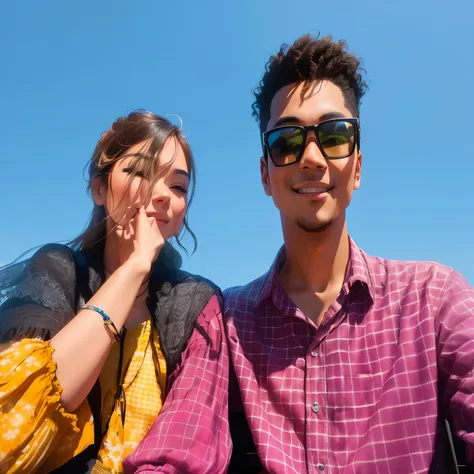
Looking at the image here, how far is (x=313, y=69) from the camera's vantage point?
294 centimetres

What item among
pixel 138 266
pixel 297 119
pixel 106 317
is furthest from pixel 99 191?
pixel 297 119

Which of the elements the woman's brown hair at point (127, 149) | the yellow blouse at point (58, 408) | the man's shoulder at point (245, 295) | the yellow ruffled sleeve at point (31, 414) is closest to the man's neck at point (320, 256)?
the man's shoulder at point (245, 295)

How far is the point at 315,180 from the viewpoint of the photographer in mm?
2582

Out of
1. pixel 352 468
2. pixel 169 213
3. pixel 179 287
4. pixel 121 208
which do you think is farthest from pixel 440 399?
pixel 121 208

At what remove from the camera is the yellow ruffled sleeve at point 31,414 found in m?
1.67

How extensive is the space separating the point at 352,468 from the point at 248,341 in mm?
907

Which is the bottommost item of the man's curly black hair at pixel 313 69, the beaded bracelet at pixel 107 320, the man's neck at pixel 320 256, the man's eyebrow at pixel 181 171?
the beaded bracelet at pixel 107 320

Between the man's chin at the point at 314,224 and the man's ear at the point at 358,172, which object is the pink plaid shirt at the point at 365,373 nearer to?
the man's chin at the point at 314,224

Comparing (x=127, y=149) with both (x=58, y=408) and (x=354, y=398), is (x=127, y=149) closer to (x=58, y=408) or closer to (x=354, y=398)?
(x=58, y=408)

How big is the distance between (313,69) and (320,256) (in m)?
1.33

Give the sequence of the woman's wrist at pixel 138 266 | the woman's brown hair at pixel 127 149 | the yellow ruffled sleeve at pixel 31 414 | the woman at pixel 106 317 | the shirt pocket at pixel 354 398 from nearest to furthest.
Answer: the yellow ruffled sleeve at pixel 31 414, the woman at pixel 106 317, the shirt pocket at pixel 354 398, the woman's wrist at pixel 138 266, the woman's brown hair at pixel 127 149

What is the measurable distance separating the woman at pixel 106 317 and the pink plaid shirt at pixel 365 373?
528mm

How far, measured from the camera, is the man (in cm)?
210

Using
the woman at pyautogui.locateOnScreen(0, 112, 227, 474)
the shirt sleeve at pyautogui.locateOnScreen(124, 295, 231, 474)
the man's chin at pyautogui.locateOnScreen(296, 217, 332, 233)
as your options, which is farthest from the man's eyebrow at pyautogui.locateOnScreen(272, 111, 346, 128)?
the shirt sleeve at pyautogui.locateOnScreen(124, 295, 231, 474)
